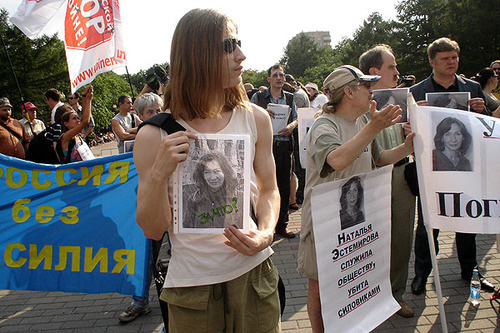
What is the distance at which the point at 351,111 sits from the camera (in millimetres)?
2639

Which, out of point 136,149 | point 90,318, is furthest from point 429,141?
A: point 90,318

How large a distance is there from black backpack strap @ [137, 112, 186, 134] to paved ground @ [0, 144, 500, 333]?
245 centimetres

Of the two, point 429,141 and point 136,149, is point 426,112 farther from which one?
point 136,149

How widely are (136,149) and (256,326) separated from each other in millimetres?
849

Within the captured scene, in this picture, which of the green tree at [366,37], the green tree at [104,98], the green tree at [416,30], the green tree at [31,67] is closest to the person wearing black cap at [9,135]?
the green tree at [104,98]

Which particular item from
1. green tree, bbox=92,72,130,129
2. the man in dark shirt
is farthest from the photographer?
green tree, bbox=92,72,130,129

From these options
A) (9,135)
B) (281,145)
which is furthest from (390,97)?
(9,135)

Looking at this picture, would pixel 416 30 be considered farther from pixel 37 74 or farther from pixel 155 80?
pixel 155 80

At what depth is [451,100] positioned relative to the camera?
3301 mm

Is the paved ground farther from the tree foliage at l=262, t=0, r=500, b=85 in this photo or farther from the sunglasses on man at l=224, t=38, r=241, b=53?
the tree foliage at l=262, t=0, r=500, b=85

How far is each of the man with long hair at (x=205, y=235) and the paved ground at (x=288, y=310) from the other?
6.48 ft

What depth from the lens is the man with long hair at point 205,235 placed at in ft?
4.89

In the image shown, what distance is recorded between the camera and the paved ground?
11.0 feet

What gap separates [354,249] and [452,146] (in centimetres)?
87
